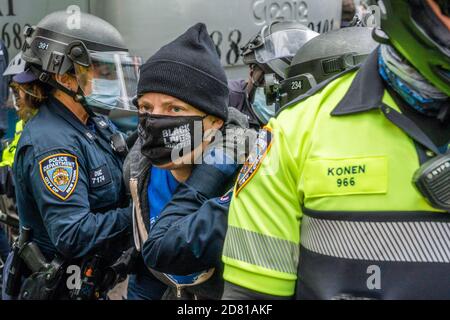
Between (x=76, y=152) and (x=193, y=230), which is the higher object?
(x=193, y=230)

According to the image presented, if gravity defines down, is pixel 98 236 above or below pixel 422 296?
below

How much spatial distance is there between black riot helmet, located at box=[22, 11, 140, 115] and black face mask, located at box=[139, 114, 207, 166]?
927 millimetres

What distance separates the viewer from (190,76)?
94.2 inches

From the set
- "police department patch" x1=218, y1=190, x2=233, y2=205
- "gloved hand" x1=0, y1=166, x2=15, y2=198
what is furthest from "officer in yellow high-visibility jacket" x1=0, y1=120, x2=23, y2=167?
"police department patch" x1=218, y1=190, x2=233, y2=205

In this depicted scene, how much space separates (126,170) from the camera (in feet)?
8.72

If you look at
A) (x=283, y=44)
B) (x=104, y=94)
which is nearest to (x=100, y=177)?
(x=104, y=94)

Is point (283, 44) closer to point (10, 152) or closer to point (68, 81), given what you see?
point (68, 81)

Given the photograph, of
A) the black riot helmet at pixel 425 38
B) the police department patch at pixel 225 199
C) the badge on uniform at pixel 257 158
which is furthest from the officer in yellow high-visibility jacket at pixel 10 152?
the black riot helmet at pixel 425 38

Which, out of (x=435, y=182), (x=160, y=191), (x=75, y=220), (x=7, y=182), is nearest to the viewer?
(x=435, y=182)

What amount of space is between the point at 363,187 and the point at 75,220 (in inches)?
63.5

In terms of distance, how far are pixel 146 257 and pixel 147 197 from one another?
279mm

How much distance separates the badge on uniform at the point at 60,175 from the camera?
9.47ft
